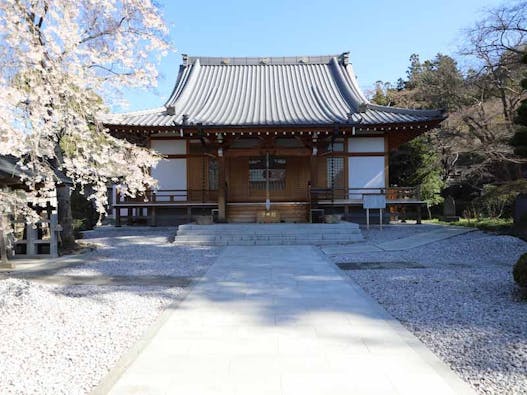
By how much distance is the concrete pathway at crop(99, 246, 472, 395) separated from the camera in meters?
2.98

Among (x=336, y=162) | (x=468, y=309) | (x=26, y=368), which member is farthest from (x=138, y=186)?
(x=336, y=162)

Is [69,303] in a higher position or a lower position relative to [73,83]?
lower

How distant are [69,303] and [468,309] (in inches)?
200

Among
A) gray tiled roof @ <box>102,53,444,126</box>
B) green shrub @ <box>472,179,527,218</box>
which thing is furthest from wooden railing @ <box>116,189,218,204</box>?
green shrub @ <box>472,179,527,218</box>

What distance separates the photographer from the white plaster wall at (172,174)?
1619 cm

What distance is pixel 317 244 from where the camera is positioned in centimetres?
1162

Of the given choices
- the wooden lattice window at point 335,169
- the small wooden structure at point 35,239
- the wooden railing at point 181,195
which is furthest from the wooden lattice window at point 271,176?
the small wooden structure at point 35,239

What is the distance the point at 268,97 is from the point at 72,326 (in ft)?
49.5

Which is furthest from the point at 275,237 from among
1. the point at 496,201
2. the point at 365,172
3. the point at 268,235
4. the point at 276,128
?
the point at 496,201

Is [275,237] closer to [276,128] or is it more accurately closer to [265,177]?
[276,128]

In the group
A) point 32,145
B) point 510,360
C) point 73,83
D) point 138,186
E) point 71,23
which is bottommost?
point 510,360

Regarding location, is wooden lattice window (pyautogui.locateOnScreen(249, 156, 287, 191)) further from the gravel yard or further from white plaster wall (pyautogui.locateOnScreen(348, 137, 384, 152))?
the gravel yard

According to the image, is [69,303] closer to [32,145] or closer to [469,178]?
[32,145]

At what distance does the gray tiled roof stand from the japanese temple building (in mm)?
61
